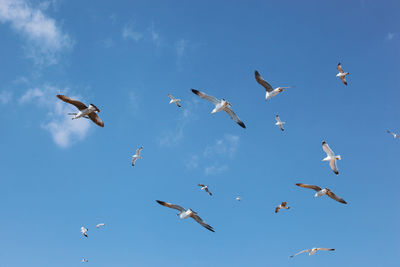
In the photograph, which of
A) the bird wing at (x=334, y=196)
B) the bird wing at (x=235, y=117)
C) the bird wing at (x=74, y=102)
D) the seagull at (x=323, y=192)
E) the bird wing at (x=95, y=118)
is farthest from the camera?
the bird wing at (x=235, y=117)

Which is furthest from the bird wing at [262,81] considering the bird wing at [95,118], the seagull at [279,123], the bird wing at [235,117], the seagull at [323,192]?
the seagull at [279,123]

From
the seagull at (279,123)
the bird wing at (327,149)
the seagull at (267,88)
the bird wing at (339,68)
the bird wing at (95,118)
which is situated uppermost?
the bird wing at (339,68)

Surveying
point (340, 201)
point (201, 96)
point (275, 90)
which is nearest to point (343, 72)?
point (275, 90)

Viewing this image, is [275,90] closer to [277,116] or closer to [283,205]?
[283,205]

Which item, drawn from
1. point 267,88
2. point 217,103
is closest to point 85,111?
point 217,103

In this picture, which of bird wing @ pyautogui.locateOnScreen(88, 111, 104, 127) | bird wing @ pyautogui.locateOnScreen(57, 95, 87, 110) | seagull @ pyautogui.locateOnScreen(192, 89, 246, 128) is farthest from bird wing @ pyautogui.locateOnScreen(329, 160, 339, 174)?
bird wing @ pyautogui.locateOnScreen(57, 95, 87, 110)

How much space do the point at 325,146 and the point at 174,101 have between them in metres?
19.8

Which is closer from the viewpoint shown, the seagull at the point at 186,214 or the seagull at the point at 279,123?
the seagull at the point at 186,214

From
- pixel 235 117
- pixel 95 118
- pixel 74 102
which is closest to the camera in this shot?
pixel 74 102

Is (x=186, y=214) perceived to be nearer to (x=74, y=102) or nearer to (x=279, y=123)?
(x=74, y=102)

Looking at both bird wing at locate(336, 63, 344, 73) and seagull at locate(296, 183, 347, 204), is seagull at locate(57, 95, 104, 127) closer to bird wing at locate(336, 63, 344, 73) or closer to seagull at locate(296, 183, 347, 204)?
seagull at locate(296, 183, 347, 204)

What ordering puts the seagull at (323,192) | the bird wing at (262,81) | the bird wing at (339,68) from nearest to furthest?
the seagull at (323,192) → the bird wing at (262,81) → the bird wing at (339,68)

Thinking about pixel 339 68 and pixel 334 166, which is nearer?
pixel 334 166

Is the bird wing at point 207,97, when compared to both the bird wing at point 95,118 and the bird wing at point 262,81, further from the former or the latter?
the bird wing at point 95,118
